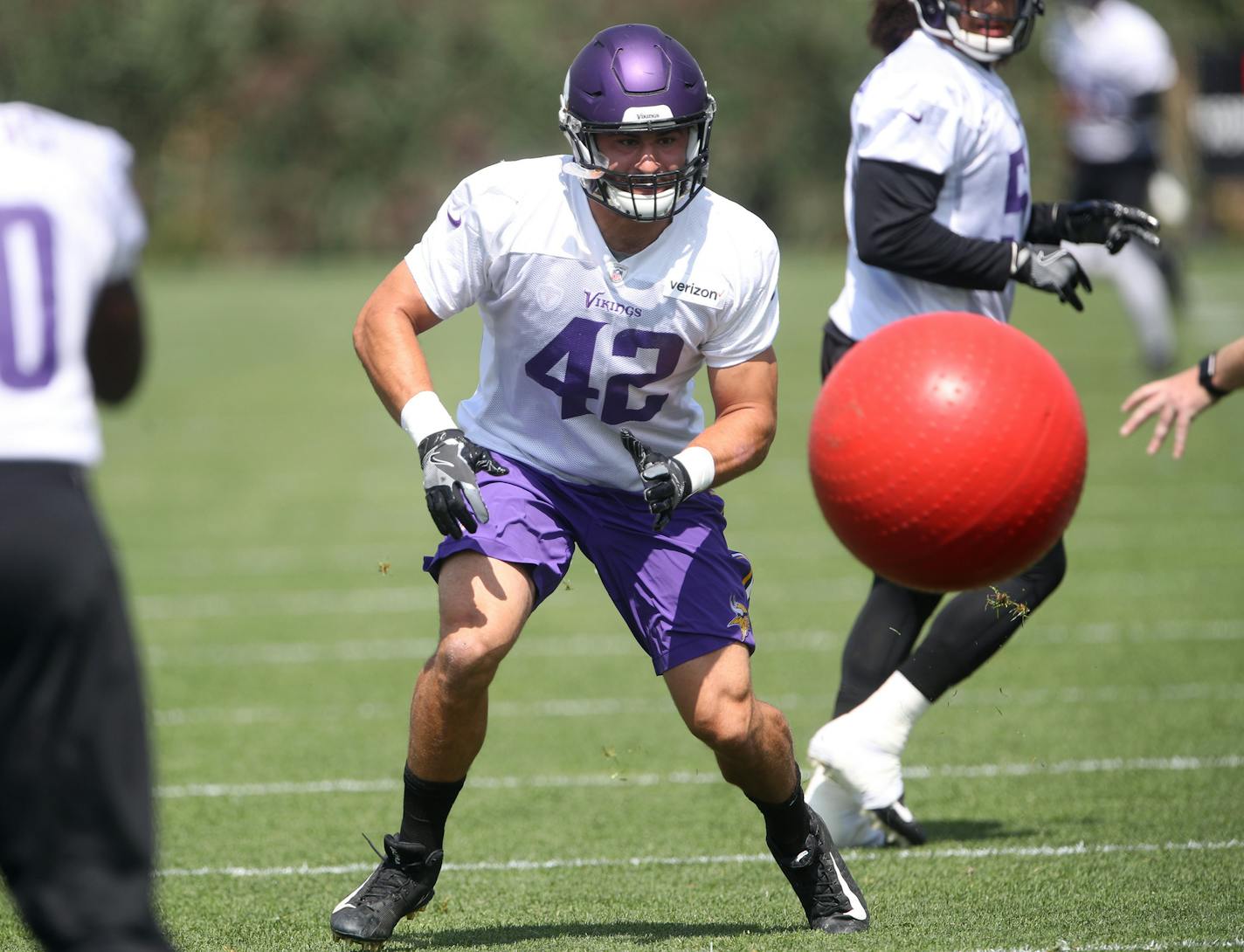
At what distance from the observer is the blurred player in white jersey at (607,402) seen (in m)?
4.34

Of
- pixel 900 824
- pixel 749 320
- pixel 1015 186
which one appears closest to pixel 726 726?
pixel 749 320

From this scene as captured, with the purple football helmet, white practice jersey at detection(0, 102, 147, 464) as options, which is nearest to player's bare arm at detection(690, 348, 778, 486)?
the purple football helmet

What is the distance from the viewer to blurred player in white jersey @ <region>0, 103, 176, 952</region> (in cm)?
277

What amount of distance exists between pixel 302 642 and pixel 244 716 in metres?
1.63

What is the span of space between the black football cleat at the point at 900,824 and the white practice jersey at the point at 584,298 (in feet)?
4.76

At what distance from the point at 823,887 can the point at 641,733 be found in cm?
282

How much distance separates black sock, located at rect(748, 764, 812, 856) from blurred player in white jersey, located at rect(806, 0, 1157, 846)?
0.70m

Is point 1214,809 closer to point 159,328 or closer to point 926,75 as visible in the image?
point 926,75

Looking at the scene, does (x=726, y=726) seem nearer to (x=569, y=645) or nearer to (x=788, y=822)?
(x=788, y=822)

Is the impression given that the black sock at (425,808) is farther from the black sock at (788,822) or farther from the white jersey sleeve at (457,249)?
the white jersey sleeve at (457,249)

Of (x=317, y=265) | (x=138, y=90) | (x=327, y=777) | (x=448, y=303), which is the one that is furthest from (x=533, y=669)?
(x=138, y=90)

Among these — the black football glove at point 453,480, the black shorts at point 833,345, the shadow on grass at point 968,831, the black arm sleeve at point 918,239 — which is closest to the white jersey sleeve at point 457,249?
the black football glove at point 453,480

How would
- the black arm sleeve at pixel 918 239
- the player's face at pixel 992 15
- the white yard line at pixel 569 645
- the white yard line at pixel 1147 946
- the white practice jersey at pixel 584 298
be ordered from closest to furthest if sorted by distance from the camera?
the white yard line at pixel 1147 946 < the white practice jersey at pixel 584 298 < the black arm sleeve at pixel 918 239 < the player's face at pixel 992 15 < the white yard line at pixel 569 645

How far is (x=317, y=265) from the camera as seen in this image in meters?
36.2
